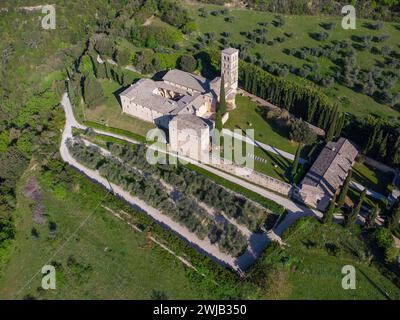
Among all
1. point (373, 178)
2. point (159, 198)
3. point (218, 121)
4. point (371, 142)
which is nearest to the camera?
point (159, 198)

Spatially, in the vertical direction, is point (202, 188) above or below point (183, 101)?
below

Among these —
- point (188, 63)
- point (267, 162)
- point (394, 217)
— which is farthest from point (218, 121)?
point (394, 217)

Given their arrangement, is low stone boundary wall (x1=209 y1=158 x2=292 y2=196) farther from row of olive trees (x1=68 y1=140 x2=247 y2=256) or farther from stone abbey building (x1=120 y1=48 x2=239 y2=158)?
row of olive trees (x1=68 y1=140 x2=247 y2=256)

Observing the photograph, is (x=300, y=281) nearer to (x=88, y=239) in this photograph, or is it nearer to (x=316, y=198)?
(x=316, y=198)

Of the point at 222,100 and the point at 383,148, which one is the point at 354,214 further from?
the point at 222,100

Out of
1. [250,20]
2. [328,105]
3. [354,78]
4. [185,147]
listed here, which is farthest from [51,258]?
[250,20]

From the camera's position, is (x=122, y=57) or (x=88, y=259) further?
(x=122, y=57)
